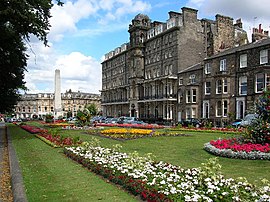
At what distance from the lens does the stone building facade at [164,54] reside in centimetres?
5294

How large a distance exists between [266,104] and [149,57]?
50385mm

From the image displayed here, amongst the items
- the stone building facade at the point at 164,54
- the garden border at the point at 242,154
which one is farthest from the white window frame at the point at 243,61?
the garden border at the point at 242,154

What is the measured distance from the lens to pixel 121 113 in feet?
251

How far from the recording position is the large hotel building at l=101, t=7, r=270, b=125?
38594 millimetres

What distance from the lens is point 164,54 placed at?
57.7 m

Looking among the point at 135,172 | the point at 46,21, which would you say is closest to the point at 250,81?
the point at 46,21

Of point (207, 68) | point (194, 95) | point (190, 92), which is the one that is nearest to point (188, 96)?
point (190, 92)

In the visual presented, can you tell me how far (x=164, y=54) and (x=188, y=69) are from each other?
8498 millimetres

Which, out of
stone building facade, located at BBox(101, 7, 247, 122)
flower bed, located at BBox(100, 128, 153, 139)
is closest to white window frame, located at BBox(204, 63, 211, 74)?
stone building facade, located at BBox(101, 7, 247, 122)

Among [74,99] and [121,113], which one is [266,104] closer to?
[121,113]

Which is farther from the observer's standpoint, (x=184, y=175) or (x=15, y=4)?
(x=15, y=4)

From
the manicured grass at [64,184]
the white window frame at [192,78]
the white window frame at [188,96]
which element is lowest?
the manicured grass at [64,184]

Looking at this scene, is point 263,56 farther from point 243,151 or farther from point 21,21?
point 21,21

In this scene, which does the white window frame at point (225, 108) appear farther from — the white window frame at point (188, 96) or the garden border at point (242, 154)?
the garden border at point (242, 154)
